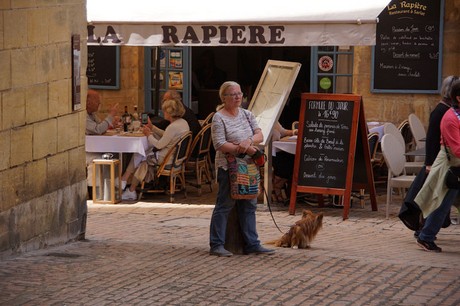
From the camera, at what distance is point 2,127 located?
9.98m

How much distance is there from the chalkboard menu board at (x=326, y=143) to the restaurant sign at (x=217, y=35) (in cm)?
81

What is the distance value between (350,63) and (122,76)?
3645mm

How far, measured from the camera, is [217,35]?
13977mm

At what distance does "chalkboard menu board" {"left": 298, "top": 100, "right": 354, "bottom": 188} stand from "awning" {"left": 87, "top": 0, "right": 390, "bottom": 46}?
809 mm

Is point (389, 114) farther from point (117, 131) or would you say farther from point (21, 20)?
point (21, 20)

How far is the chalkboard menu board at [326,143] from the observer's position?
45.5 ft

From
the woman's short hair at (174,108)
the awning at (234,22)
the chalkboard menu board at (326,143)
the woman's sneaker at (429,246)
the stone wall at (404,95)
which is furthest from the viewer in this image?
the stone wall at (404,95)

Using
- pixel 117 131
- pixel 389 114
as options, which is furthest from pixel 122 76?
pixel 389 114

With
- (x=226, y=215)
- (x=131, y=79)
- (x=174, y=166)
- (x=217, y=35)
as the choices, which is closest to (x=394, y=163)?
(x=217, y=35)

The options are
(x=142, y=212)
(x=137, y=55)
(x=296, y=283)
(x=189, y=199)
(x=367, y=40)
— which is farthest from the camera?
(x=137, y=55)

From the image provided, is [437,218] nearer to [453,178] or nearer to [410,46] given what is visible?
[453,178]

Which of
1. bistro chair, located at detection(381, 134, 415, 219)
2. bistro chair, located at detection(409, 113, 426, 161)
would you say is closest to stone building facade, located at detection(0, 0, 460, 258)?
bistro chair, located at detection(381, 134, 415, 219)

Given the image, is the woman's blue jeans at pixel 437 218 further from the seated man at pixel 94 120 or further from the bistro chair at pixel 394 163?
the seated man at pixel 94 120

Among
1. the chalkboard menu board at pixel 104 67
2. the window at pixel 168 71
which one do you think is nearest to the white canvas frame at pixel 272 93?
the window at pixel 168 71
